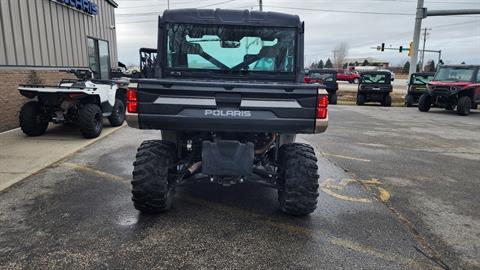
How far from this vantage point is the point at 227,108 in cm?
Result: 368

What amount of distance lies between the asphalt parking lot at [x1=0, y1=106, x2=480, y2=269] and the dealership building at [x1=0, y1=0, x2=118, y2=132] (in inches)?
157

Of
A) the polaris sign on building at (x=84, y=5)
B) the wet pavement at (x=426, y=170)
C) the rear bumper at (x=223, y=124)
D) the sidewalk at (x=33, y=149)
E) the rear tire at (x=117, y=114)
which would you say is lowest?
the wet pavement at (x=426, y=170)

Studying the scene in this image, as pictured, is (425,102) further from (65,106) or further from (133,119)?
(133,119)

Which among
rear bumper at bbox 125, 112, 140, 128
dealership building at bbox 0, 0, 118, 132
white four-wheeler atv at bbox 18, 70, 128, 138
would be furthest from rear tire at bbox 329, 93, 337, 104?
rear bumper at bbox 125, 112, 140, 128

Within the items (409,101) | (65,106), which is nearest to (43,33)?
(65,106)

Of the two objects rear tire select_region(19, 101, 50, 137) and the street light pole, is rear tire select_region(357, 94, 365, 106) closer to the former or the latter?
the street light pole

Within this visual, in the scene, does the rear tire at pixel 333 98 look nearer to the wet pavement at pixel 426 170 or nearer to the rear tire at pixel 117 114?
the wet pavement at pixel 426 170

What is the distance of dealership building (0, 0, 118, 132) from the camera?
8.89 m

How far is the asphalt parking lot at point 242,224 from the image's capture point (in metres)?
3.25

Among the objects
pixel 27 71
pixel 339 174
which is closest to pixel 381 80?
pixel 339 174

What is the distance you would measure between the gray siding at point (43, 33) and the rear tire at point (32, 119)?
65.3 inches

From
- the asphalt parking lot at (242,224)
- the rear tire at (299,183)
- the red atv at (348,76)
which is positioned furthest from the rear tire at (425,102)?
the red atv at (348,76)

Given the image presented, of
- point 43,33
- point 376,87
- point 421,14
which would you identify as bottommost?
point 376,87

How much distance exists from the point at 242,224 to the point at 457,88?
14.9 m
